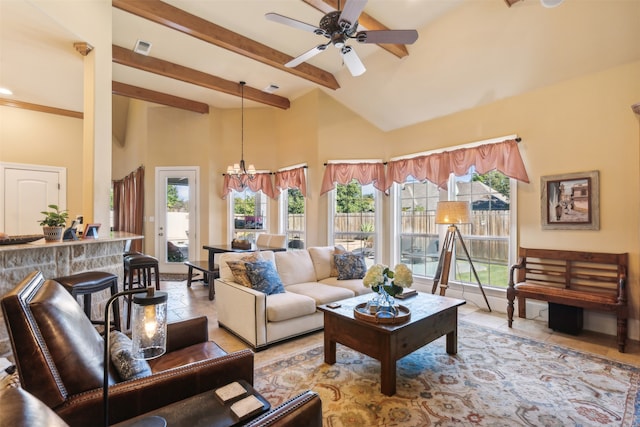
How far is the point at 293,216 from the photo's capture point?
633 cm

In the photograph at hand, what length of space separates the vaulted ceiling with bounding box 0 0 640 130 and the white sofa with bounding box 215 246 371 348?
2755 mm

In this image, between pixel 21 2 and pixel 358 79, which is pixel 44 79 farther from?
pixel 358 79

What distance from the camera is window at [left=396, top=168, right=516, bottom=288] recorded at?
14.0 ft

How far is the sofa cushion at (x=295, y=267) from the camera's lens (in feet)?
12.5

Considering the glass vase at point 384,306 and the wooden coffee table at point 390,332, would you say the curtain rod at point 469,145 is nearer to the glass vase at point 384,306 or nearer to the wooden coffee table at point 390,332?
the wooden coffee table at point 390,332

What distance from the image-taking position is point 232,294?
127 inches

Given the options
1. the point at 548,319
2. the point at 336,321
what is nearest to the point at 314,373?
the point at 336,321

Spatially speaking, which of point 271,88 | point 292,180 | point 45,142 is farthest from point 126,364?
point 45,142

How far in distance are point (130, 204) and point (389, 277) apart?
6.82 m

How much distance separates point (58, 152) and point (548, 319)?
7.64 meters

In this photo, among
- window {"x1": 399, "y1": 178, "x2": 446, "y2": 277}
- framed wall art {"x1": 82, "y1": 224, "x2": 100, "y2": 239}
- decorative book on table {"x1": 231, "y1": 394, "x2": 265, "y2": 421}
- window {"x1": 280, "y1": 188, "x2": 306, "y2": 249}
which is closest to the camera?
decorative book on table {"x1": 231, "y1": 394, "x2": 265, "y2": 421}

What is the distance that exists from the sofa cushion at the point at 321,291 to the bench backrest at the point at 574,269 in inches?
87.8

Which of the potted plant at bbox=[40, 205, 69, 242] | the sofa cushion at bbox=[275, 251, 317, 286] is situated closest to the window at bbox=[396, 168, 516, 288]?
the sofa cushion at bbox=[275, 251, 317, 286]

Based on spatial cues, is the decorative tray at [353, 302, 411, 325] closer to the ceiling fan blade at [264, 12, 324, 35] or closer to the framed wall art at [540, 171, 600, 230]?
the ceiling fan blade at [264, 12, 324, 35]
